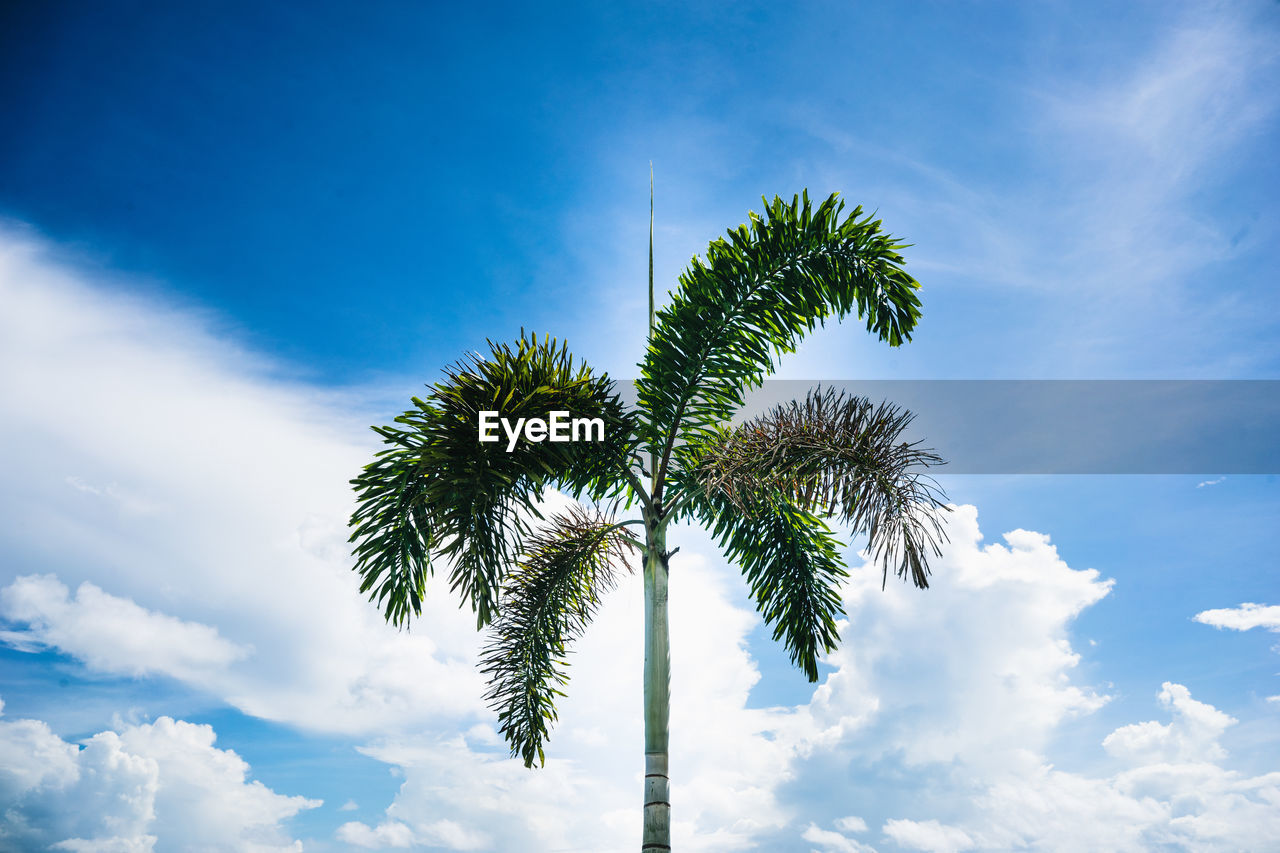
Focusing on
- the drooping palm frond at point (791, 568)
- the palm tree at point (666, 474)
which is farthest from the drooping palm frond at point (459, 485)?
the drooping palm frond at point (791, 568)

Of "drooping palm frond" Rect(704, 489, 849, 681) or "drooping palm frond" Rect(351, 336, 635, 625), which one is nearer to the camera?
"drooping palm frond" Rect(351, 336, 635, 625)

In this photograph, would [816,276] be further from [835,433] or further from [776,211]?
[835,433]

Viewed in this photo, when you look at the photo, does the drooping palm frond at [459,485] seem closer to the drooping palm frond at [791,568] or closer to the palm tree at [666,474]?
the palm tree at [666,474]

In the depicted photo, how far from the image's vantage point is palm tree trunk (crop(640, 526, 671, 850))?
8.55 m

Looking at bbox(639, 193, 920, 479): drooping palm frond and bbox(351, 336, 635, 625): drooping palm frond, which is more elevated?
bbox(639, 193, 920, 479): drooping palm frond

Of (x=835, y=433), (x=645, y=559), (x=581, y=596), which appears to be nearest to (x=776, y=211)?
(x=835, y=433)

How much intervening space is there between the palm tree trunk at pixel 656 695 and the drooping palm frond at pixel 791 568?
4.12ft

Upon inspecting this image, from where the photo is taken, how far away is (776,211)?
8.59 metres

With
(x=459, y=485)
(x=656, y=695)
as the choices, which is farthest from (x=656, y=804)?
(x=459, y=485)

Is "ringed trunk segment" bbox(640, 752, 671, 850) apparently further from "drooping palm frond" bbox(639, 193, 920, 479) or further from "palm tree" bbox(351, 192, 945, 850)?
"drooping palm frond" bbox(639, 193, 920, 479)

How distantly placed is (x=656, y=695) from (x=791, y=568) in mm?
2512

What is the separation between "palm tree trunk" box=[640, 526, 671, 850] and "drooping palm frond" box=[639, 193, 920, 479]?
1343mm

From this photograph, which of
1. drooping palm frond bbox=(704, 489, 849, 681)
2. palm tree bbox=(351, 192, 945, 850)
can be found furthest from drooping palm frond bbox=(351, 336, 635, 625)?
drooping palm frond bbox=(704, 489, 849, 681)

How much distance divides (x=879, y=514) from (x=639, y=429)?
3087 millimetres
